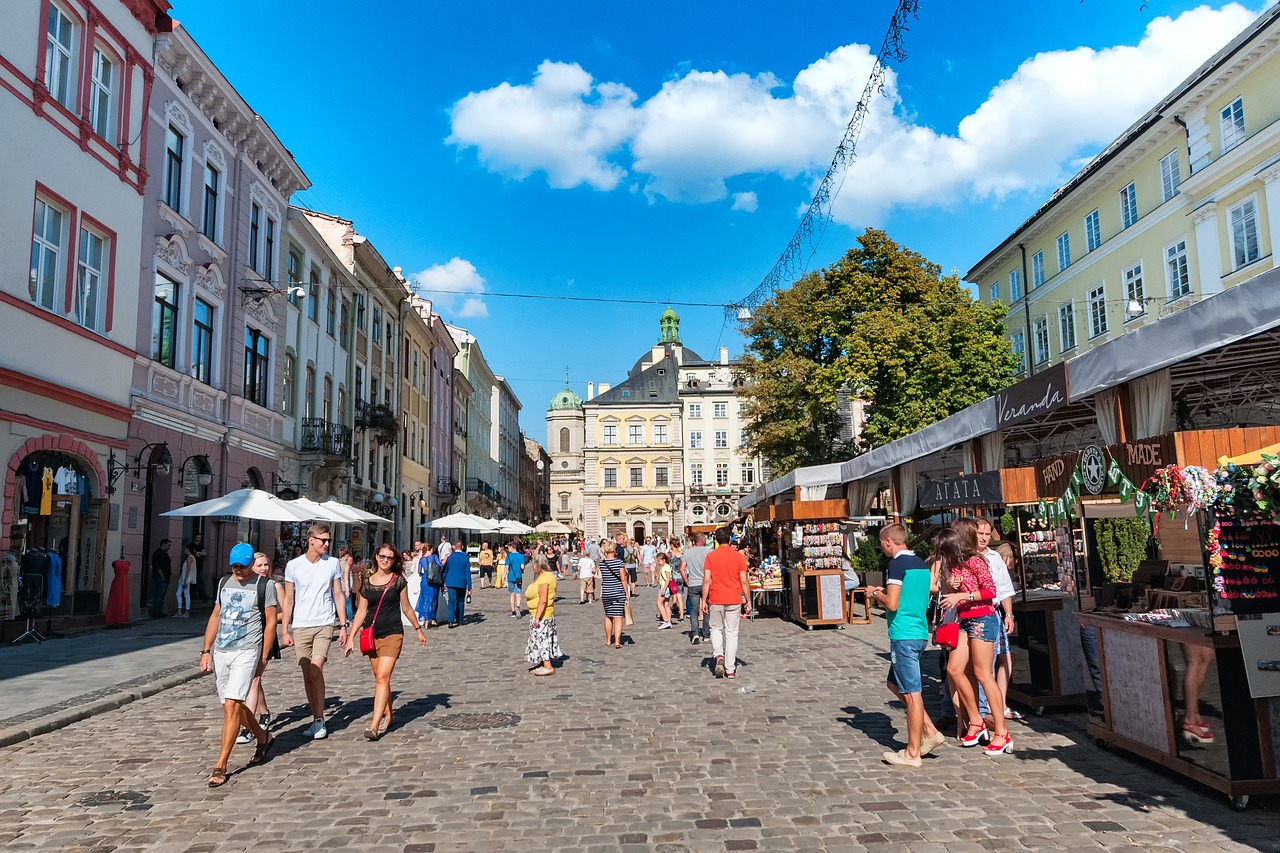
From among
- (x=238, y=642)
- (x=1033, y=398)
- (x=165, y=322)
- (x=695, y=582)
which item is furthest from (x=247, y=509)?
(x=1033, y=398)

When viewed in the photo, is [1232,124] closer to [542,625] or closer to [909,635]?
[542,625]

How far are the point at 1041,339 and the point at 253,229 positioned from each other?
30.7 metres

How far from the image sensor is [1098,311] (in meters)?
34.2

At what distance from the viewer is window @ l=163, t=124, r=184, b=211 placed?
20.0 meters

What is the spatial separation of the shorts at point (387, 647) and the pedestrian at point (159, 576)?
1298cm

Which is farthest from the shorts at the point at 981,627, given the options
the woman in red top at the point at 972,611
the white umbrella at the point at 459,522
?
the white umbrella at the point at 459,522

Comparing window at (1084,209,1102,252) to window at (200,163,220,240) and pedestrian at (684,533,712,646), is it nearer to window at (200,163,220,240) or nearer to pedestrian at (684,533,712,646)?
pedestrian at (684,533,712,646)

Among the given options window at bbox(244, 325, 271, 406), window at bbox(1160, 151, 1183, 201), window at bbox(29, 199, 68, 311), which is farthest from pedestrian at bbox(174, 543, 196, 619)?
window at bbox(1160, 151, 1183, 201)

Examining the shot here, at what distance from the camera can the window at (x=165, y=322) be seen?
19531 mm

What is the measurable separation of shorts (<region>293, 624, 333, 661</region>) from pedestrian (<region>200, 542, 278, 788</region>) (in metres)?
0.95

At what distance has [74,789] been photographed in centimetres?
638

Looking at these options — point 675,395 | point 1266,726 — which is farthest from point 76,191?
point 675,395

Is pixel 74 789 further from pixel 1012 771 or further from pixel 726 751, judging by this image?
pixel 1012 771

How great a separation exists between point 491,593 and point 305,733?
24597 millimetres
